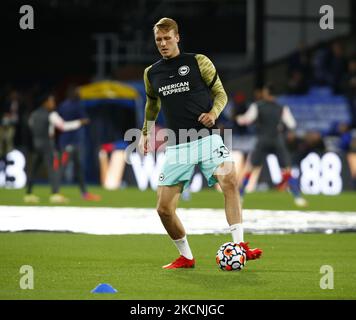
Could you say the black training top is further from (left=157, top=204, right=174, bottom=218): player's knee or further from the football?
the football

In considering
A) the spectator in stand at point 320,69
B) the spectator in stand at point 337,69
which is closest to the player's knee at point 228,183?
the spectator in stand at point 337,69

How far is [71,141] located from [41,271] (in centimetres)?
1399

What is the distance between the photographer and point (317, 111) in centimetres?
3572

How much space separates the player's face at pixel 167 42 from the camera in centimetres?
1280

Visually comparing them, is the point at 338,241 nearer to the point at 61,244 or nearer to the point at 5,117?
the point at 61,244

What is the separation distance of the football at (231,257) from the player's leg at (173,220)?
48cm

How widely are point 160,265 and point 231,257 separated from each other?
1.04 m

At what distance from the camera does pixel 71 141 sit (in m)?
26.5

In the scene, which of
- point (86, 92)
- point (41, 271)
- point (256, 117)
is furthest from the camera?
point (86, 92)

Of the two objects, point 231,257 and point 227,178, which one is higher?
point 227,178

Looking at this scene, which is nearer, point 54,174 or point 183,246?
point 183,246

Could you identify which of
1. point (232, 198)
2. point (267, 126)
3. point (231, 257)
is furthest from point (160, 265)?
point (267, 126)

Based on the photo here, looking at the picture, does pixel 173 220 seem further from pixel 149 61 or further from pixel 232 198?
pixel 149 61
